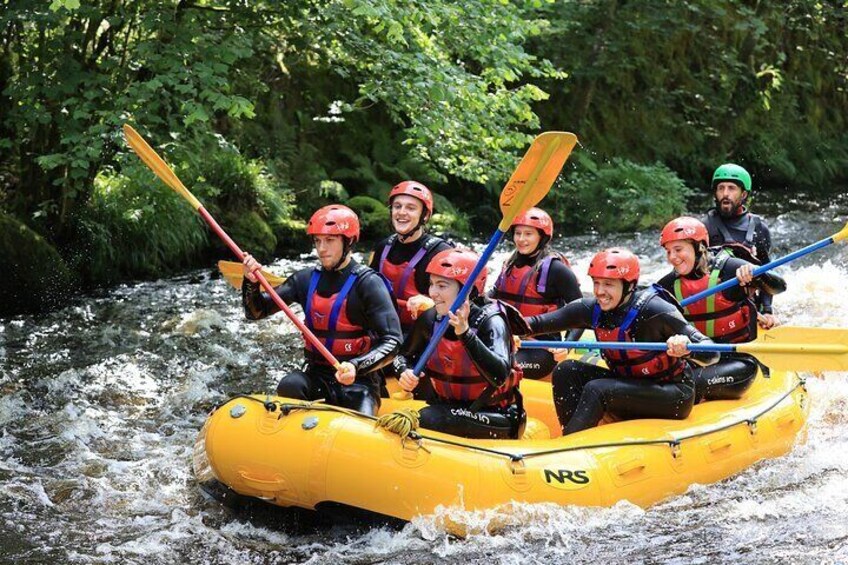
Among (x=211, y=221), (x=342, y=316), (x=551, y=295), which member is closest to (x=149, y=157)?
(x=211, y=221)

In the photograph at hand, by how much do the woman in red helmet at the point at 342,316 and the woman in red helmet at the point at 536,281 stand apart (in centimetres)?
155

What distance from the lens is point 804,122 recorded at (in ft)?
63.1

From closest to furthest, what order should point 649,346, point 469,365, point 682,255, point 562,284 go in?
point 469,365, point 649,346, point 682,255, point 562,284

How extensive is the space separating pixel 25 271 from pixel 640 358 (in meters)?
5.84

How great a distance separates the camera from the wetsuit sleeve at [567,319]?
596 centimetres

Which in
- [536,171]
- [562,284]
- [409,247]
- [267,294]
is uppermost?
[536,171]

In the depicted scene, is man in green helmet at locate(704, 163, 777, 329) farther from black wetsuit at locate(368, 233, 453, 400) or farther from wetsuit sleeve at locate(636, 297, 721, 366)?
black wetsuit at locate(368, 233, 453, 400)

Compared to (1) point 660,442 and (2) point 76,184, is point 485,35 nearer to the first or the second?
(2) point 76,184

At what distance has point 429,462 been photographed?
4898 mm

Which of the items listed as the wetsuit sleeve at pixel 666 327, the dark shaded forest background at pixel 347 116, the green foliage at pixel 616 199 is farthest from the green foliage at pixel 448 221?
the wetsuit sleeve at pixel 666 327

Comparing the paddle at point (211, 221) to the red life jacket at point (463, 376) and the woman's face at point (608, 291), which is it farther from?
the woman's face at point (608, 291)

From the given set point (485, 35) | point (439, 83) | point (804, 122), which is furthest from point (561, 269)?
point (804, 122)

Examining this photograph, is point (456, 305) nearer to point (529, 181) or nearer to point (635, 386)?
point (529, 181)

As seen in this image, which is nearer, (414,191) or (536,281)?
(414,191)
